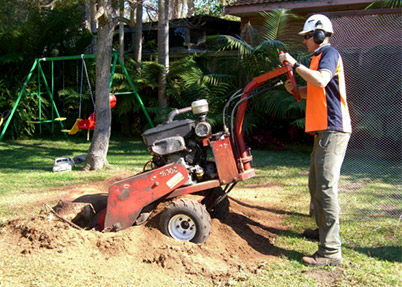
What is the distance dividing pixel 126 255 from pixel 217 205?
1.42 m

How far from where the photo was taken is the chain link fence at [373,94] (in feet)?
19.2

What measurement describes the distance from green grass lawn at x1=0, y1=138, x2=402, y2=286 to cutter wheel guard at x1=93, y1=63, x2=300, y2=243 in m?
0.84

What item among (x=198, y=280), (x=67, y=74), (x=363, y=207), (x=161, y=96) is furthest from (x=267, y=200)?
(x=67, y=74)

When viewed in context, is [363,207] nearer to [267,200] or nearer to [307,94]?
[267,200]

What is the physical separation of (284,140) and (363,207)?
20.4 ft

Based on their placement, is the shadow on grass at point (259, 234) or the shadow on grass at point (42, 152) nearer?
the shadow on grass at point (259, 234)

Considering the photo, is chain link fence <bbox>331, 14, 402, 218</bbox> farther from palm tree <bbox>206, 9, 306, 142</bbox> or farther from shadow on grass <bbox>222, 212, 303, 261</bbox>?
palm tree <bbox>206, 9, 306, 142</bbox>

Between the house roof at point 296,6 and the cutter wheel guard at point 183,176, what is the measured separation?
26.6 feet

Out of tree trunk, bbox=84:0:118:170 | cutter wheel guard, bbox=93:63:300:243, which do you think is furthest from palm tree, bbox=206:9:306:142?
cutter wheel guard, bbox=93:63:300:243

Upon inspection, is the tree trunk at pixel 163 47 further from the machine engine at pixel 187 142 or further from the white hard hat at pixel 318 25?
the white hard hat at pixel 318 25

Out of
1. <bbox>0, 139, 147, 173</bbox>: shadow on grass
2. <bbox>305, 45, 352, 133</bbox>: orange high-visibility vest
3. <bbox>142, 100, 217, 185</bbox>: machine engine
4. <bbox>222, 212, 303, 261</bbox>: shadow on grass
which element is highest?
<bbox>305, 45, 352, 133</bbox>: orange high-visibility vest

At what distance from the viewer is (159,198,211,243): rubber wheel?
15.2ft

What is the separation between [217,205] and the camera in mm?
5461

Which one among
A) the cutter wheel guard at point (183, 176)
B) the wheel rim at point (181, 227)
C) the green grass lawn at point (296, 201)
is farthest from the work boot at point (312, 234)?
the wheel rim at point (181, 227)
